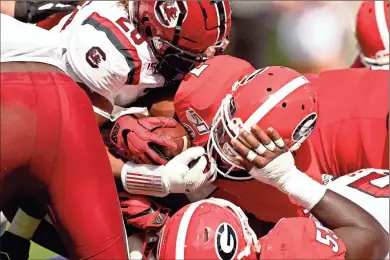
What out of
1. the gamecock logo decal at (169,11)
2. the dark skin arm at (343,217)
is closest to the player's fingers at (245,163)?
the dark skin arm at (343,217)

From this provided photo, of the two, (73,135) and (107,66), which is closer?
(73,135)

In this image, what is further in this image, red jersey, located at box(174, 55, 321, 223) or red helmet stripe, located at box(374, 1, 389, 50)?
red helmet stripe, located at box(374, 1, 389, 50)

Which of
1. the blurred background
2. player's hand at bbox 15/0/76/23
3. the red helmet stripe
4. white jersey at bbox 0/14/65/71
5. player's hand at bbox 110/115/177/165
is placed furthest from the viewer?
the blurred background

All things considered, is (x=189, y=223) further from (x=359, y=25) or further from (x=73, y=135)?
(x=359, y=25)

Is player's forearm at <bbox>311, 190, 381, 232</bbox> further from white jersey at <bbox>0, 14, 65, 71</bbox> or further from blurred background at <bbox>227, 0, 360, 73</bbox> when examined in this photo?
blurred background at <bbox>227, 0, 360, 73</bbox>

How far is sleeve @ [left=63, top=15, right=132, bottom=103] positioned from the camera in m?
1.35

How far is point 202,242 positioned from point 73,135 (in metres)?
0.31

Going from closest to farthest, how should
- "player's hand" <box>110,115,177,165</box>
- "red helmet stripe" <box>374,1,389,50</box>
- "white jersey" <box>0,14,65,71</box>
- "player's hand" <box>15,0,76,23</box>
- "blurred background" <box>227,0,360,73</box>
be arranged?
"white jersey" <box>0,14,65,71</box>
"player's hand" <box>110,115,177,165</box>
"player's hand" <box>15,0,76,23</box>
"red helmet stripe" <box>374,1,389,50</box>
"blurred background" <box>227,0,360,73</box>

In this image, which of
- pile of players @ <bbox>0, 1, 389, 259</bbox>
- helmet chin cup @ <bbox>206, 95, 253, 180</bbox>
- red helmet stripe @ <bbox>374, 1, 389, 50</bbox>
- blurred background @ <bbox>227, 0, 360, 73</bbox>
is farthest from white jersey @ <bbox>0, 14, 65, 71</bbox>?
blurred background @ <bbox>227, 0, 360, 73</bbox>

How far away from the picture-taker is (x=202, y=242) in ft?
3.80

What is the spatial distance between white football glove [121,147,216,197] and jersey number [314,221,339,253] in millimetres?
280

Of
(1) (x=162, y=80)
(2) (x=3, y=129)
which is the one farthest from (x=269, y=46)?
(2) (x=3, y=129)

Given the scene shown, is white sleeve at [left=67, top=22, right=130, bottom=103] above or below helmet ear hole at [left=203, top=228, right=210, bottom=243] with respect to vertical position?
above

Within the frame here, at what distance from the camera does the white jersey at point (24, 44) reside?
3.70ft
